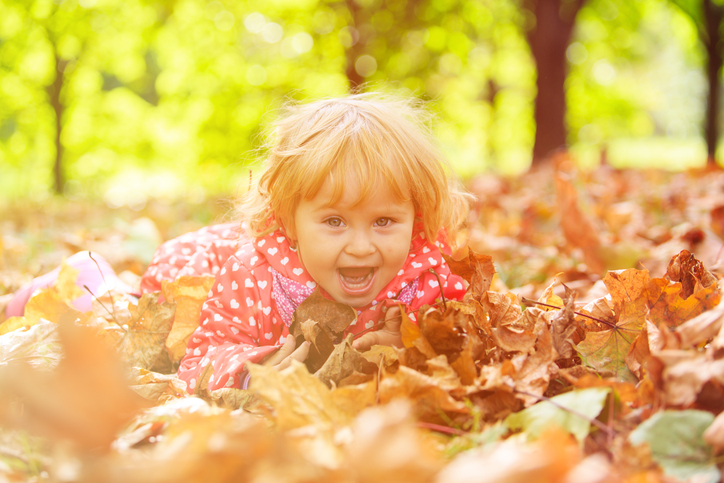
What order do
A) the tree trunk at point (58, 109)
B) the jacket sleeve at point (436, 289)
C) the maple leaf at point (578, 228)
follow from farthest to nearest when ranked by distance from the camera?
the tree trunk at point (58, 109), the maple leaf at point (578, 228), the jacket sleeve at point (436, 289)

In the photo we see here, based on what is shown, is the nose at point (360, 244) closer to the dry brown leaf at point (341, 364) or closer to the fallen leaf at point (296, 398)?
the dry brown leaf at point (341, 364)

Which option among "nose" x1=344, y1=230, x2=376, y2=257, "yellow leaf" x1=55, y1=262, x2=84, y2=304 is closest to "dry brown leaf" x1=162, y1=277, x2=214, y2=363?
"yellow leaf" x1=55, y1=262, x2=84, y2=304

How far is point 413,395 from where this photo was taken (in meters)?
1.11

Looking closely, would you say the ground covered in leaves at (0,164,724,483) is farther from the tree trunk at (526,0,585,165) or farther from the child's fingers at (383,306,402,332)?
the tree trunk at (526,0,585,165)

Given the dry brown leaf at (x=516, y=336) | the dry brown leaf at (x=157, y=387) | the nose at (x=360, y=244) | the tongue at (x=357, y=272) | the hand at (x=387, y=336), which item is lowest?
the dry brown leaf at (x=157, y=387)

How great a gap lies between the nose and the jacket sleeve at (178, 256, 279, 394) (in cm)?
33

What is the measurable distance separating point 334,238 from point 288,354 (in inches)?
13.3

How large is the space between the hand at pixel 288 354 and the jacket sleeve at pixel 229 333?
0.04m

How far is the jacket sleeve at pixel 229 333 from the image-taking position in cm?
150

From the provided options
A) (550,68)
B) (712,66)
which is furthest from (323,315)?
(712,66)

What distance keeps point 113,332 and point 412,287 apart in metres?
0.89

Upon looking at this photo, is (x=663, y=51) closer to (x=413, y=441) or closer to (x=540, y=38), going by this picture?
(x=540, y=38)

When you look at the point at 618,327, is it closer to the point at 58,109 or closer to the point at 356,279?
the point at 356,279

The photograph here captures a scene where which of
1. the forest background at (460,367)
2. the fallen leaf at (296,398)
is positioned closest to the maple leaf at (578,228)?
the forest background at (460,367)
